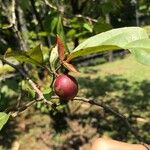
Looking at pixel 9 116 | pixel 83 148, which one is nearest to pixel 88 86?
pixel 83 148

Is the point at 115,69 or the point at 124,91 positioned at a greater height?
the point at 124,91

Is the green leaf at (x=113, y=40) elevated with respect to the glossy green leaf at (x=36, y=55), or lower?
elevated

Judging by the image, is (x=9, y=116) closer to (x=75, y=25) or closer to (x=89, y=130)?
(x=75, y=25)

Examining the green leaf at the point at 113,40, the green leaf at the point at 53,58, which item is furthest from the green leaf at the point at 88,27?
the green leaf at the point at 113,40

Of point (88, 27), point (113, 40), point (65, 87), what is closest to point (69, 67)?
point (65, 87)

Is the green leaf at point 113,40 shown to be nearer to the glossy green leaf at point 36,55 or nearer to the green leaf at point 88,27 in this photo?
the glossy green leaf at point 36,55

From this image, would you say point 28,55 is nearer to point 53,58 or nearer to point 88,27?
point 53,58

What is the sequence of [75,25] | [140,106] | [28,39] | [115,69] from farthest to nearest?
[115,69] < [140,106] < [28,39] < [75,25]

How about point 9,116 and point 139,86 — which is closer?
point 9,116
